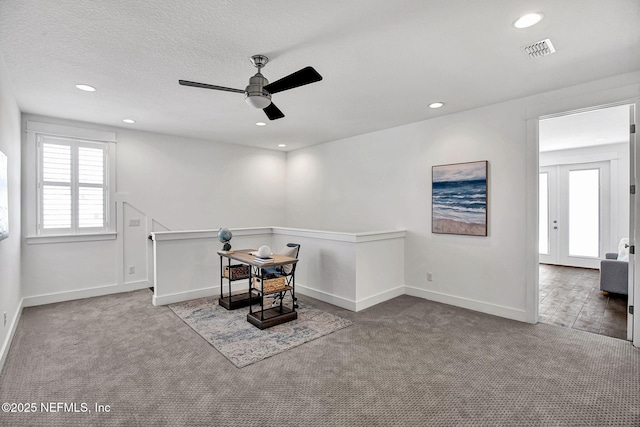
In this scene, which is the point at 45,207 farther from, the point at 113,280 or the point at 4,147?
the point at 4,147

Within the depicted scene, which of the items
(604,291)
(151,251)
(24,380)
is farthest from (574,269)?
(24,380)

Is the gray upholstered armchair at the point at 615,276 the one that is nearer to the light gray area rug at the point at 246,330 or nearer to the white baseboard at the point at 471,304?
the white baseboard at the point at 471,304

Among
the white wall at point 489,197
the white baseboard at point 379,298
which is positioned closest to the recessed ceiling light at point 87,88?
the white wall at point 489,197

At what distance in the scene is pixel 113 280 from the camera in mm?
4887

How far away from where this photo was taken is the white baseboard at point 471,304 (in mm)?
3674

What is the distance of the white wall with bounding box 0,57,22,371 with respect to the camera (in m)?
2.79

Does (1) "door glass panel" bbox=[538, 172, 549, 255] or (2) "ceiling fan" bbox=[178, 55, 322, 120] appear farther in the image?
(1) "door glass panel" bbox=[538, 172, 549, 255]

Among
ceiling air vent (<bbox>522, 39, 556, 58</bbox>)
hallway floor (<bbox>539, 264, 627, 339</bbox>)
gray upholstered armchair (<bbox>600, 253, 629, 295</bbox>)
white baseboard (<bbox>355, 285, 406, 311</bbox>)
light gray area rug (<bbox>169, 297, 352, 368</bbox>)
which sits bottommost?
light gray area rug (<bbox>169, 297, 352, 368</bbox>)

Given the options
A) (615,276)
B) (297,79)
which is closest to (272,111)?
(297,79)

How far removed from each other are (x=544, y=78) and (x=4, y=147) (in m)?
5.16

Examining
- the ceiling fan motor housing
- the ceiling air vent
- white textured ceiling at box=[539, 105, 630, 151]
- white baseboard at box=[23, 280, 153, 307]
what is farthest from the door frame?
white baseboard at box=[23, 280, 153, 307]

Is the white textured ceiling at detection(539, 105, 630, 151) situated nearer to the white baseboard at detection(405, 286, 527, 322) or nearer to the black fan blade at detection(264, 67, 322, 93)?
the white baseboard at detection(405, 286, 527, 322)

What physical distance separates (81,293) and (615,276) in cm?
776

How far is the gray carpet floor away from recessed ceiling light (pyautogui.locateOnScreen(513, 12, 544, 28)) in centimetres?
259
